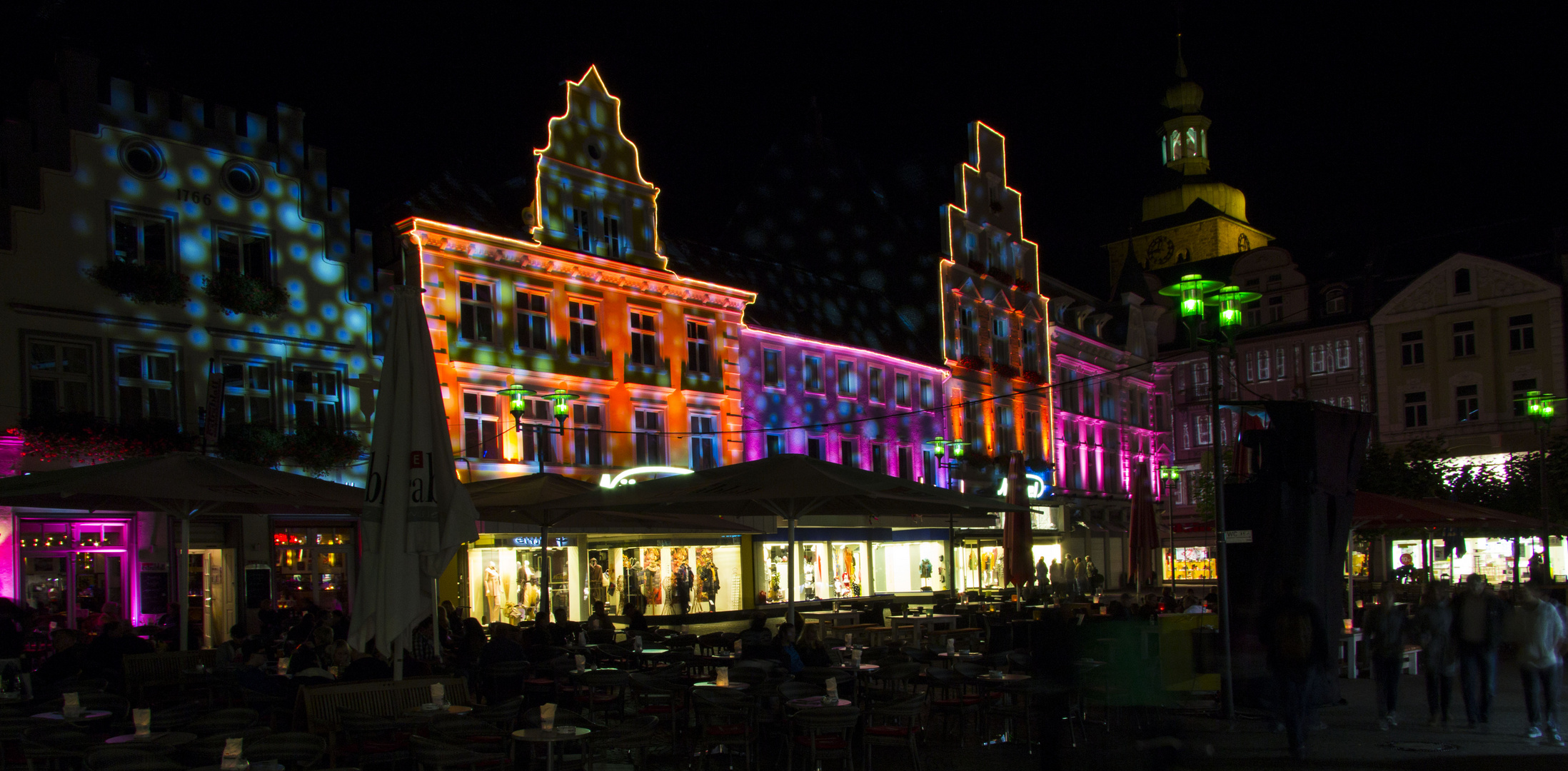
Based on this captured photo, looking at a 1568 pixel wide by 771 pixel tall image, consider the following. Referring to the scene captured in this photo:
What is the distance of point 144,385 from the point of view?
74.5 ft

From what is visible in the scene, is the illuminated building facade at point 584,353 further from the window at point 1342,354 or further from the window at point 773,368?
the window at point 1342,354

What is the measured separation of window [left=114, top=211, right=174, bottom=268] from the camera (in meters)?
22.7

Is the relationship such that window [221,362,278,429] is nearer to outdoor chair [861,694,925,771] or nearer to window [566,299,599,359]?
window [566,299,599,359]

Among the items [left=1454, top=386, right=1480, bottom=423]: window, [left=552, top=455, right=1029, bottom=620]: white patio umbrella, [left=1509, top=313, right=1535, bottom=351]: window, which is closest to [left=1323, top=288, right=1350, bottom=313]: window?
[left=1454, top=386, right=1480, bottom=423]: window

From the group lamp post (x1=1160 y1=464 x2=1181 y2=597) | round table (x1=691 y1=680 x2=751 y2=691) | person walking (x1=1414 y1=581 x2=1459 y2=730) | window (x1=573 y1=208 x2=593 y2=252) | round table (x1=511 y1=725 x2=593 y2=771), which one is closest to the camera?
round table (x1=511 y1=725 x2=593 y2=771)

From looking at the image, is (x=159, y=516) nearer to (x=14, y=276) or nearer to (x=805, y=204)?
(x=14, y=276)

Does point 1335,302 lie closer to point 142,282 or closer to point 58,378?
point 142,282

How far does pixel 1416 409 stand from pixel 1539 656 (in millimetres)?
45030

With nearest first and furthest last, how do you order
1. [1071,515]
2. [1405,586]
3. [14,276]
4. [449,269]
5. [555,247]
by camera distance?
1. [14,276]
2. [449,269]
3. [555,247]
4. [1405,586]
5. [1071,515]

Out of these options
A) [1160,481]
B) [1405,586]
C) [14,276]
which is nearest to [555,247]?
[14,276]

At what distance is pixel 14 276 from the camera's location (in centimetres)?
2120

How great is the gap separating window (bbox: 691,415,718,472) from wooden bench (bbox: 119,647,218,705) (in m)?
19.3

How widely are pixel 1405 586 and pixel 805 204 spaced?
23766mm

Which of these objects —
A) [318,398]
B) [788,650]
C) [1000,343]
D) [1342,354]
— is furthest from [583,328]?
[1342,354]
